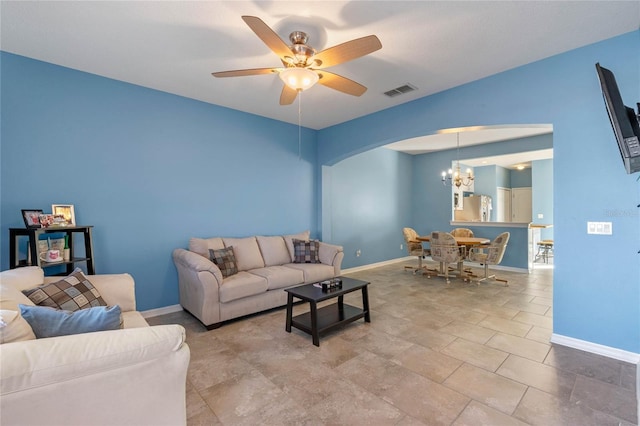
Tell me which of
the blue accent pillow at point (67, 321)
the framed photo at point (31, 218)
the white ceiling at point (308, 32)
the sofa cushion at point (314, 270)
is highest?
the white ceiling at point (308, 32)

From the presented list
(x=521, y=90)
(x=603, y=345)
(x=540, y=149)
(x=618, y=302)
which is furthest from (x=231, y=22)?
(x=540, y=149)

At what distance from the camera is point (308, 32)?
8.36ft

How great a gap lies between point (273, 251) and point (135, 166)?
7.25 ft

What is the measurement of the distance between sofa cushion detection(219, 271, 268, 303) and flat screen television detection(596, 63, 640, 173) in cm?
360

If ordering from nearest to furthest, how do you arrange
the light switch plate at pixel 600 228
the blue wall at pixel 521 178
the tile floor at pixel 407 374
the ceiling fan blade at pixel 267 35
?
the ceiling fan blade at pixel 267 35
the tile floor at pixel 407 374
the light switch plate at pixel 600 228
the blue wall at pixel 521 178

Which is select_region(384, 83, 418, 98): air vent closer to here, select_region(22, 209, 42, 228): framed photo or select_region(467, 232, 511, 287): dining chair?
select_region(467, 232, 511, 287): dining chair

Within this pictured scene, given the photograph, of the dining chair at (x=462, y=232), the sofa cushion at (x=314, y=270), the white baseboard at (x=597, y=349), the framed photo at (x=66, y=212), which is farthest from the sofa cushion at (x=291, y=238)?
the dining chair at (x=462, y=232)

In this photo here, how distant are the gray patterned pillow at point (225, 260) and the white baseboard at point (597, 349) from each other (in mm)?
3708

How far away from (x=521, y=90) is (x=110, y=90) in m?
4.74

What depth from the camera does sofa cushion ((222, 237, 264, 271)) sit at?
4.20m

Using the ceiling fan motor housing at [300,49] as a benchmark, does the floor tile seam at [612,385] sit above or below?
below

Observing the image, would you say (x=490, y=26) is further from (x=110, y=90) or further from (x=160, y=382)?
(x=110, y=90)

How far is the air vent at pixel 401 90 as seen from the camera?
12.1 ft

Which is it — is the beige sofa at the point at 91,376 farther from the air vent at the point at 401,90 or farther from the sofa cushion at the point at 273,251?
the air vent at the point at 401,90
